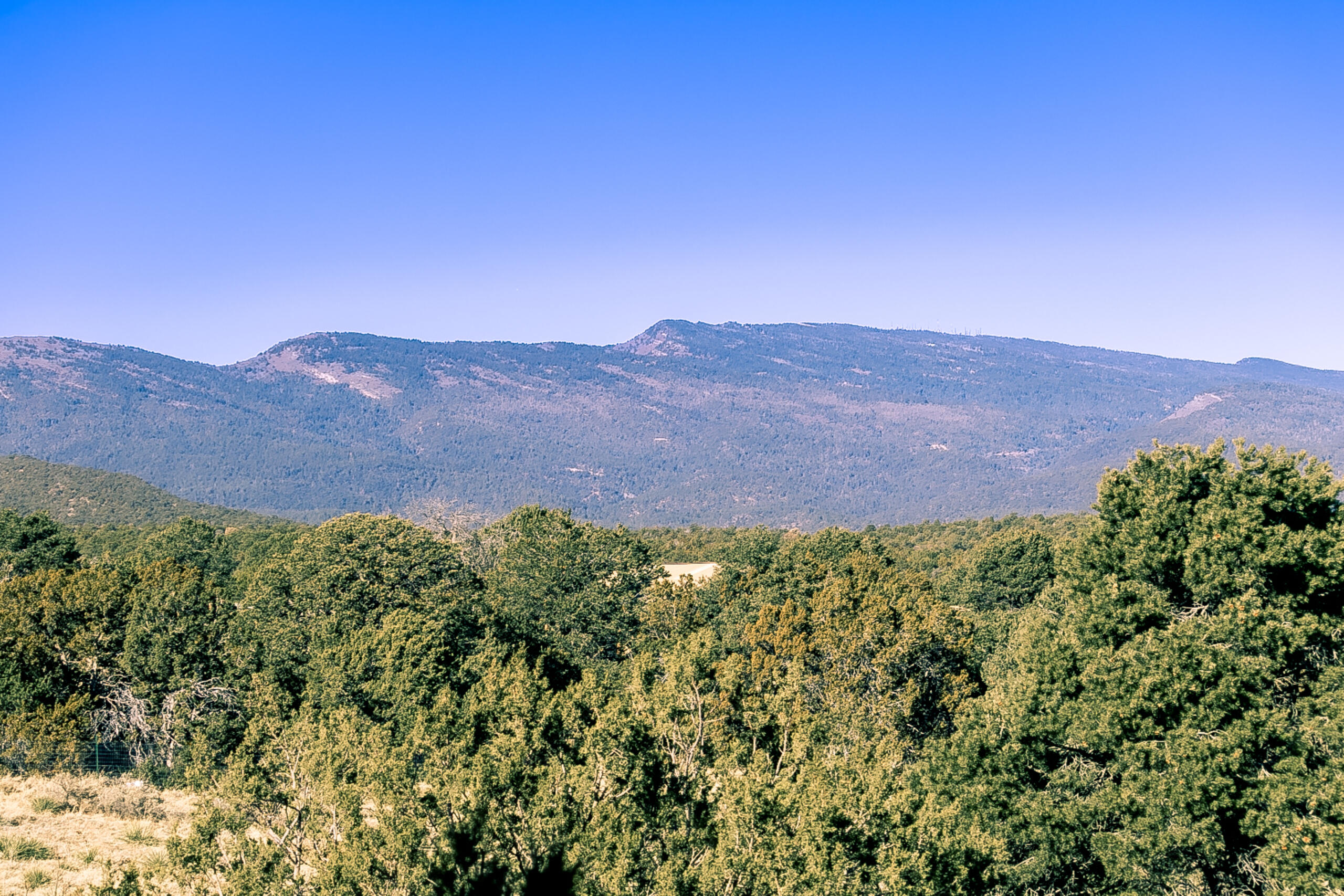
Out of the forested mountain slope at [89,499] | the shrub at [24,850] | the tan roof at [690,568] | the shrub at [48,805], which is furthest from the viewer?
the forested mountain slope at [89,499]

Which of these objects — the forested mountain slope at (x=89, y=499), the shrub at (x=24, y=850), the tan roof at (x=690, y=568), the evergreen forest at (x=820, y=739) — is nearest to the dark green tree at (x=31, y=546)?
the evergreen forest at (x=820, y=739)

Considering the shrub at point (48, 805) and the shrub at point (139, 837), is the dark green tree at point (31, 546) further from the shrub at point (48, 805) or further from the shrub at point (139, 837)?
the shrub at point (139, 837)

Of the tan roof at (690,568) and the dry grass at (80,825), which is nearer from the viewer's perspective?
the dry grass at (80,825)

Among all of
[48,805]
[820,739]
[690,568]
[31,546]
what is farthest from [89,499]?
[820,739]

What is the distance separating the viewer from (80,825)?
3212 cm

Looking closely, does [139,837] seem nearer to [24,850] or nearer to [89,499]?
[24,850]

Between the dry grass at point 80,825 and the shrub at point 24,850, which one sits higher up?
the shrub at point 24,850

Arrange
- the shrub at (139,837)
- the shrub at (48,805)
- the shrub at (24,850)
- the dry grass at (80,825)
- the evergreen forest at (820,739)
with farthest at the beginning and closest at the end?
the shrub at (48,805), the shrub at (139,837), the shrub at (24,850), the dry grass at (80,825), the evergreen forest at (820,739)

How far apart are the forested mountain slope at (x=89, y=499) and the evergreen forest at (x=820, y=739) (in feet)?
388

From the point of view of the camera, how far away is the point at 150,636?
4312 centimetres

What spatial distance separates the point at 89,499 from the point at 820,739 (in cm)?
17794

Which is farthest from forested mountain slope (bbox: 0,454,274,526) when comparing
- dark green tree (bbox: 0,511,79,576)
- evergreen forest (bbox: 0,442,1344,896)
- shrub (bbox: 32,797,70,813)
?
shrub (bbox: 32,797,70,813)

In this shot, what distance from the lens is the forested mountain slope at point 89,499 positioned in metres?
159

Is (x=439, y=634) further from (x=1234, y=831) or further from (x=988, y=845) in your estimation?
(x=1234, y=831)
